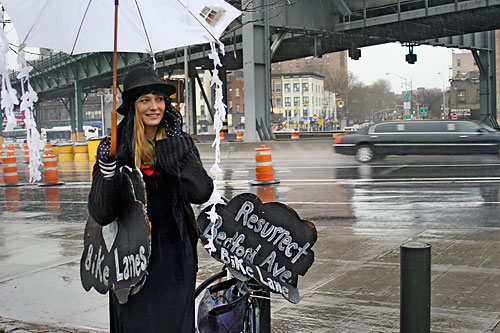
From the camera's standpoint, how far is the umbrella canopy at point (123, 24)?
12.4 feet

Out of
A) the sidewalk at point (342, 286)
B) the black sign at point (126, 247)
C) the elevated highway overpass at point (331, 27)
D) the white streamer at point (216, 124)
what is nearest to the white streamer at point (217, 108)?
the white streamer at point (216, 124)

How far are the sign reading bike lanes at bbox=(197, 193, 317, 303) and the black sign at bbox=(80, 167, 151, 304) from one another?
2.21 ft

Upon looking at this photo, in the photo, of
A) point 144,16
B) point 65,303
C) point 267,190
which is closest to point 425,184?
point 267,190

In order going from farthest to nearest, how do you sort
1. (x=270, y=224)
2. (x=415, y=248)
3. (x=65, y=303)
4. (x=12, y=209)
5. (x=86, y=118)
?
1. (x=86, y=118)
2. (x=12, y=209)
3. (x=65, y=303)
4. (x=270, y=224)
5. (x=415, y=248)

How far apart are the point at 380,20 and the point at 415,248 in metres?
26.7

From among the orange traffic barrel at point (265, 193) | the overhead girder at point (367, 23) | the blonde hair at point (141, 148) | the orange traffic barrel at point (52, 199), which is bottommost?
the orange traffic barrel at point (52, 199)

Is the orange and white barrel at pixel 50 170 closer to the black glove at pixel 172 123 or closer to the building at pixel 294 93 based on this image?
the black glove at pixel 172 123

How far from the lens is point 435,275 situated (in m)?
6.18

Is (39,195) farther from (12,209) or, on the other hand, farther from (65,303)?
(65,303)

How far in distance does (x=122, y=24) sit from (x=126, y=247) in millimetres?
1618

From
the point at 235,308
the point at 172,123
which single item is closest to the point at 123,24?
the point at 172,123

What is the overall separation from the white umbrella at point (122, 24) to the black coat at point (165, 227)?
955 mm

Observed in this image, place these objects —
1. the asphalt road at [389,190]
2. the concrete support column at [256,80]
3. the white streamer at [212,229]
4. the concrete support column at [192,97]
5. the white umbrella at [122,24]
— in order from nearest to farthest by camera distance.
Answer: the white streamer at [212,229] → the white umbrella at [122,24] → the asphalt road at [389,190] → the concrete support column at [256,80] → the concrete support column at [192,97]

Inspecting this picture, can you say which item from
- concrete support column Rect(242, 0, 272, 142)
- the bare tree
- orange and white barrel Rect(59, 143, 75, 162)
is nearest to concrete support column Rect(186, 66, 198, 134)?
orange and white barrel Rect(59, 143, 75, 162)
